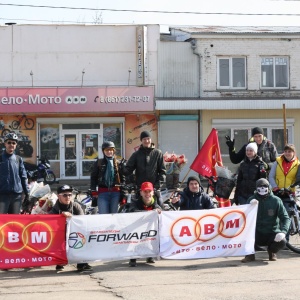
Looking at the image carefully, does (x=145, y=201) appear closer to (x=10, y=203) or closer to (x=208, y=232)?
(x=208, y=232)

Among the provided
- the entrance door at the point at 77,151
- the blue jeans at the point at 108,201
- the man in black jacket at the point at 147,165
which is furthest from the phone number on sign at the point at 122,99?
the blue jeans at the point at 108,201

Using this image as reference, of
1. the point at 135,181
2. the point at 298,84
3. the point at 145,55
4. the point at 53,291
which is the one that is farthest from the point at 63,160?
the point at 53,291

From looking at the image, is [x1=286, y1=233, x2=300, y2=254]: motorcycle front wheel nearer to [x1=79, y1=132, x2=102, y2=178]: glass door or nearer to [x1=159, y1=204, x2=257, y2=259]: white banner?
[x1=159, y1=204, x2=257, y2=259]: white banner

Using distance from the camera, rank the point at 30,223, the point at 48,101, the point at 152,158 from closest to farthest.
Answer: the point at 30,223 < the point at 152,158 < the point at 48,101

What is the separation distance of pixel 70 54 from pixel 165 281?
21733 millimetres

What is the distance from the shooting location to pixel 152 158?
1223cm

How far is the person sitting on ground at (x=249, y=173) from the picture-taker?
40.4 ft

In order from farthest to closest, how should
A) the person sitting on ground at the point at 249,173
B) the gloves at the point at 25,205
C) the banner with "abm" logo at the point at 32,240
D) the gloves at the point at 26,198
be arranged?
the gloves at the point at 25,205 < the person sitting on ground at the point at 249,173 < the gloves at the point at 26,198 < the banner with "abm" logo at the point at 32,240

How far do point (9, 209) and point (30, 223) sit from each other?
91 cm

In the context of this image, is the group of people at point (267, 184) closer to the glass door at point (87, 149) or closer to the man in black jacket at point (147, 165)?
the man in black jacket at point (147, 165)

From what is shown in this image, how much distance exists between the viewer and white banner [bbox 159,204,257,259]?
436 inches

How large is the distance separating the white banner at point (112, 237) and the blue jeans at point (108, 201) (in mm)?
1235

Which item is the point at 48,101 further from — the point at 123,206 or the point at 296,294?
the point at 296,294

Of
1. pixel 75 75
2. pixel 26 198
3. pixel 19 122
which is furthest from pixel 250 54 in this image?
pixel 26 198
